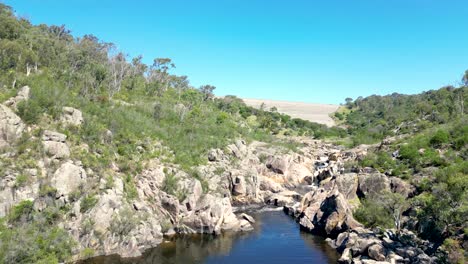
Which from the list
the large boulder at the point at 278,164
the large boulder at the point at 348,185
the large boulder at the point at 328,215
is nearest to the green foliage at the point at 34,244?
the large boulder at the point at 328,215

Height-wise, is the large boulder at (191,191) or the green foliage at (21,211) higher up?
the green foliage at (21,211)

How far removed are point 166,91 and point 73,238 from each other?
86564 mm

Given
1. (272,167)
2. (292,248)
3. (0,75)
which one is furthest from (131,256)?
(272,167)

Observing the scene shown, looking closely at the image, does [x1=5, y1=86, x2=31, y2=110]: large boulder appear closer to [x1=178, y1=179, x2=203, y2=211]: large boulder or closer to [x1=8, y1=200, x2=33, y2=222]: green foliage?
[x1=8, y1=200, x2=33, y2=222]: green foliage

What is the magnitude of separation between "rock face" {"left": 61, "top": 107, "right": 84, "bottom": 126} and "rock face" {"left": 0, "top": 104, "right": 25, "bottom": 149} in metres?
7.79

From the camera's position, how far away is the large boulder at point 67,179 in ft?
163

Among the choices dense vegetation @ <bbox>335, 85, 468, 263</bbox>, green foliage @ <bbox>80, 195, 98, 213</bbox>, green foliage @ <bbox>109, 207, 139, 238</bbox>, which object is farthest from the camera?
green foliage @ <bbox>109, 207, 139, 238</bbox>

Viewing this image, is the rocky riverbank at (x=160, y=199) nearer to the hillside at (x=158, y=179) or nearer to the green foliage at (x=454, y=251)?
the hillside at (x=158, y=179)

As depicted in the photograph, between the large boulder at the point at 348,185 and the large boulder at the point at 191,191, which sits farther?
the large boulder at the point at 348,185

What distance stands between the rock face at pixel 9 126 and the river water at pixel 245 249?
813 inches

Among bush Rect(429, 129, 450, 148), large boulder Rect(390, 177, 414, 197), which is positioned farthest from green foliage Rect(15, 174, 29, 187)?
bush Rect(429, 129, 450, 148)

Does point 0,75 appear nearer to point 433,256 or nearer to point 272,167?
point 272,167

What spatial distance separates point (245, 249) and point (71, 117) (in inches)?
1428

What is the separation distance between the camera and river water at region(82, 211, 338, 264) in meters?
49.7
